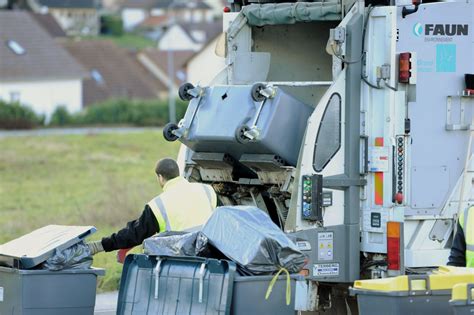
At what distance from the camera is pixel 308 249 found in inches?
358

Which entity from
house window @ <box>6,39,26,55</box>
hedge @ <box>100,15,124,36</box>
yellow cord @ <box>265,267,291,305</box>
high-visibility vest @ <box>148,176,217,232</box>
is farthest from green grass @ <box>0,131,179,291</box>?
hedge @ <box>100,15,124,36</box>

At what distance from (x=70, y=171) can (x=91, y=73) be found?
1700 inches

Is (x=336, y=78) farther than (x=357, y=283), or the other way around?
(x=336, y=78)

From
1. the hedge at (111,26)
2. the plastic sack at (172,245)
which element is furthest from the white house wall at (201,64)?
the hedge at (111,26)

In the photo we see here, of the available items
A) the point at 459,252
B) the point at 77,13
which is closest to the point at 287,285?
the point at 459,252

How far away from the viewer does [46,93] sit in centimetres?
6738

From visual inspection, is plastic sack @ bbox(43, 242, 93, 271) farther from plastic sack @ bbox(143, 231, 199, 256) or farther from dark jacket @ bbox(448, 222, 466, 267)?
dark jacket @ bbox(448, 222, 466, 267)

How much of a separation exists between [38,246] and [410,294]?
8.80 feet

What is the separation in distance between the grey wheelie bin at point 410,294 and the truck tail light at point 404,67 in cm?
216

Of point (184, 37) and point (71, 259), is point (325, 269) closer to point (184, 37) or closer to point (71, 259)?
point (71, 259)

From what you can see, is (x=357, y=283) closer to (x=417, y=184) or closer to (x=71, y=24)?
(x=417, y=184)

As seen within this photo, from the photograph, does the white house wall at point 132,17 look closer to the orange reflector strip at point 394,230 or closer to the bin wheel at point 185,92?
the bin wheel at point 185,92

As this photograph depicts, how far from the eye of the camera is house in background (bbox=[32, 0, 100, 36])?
391 ft

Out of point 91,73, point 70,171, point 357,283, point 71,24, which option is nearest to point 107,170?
point 70,171
